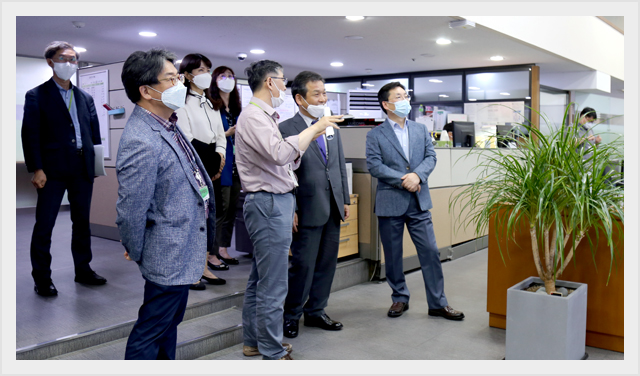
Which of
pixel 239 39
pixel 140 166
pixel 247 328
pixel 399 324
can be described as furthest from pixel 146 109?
A: pixel 239 39

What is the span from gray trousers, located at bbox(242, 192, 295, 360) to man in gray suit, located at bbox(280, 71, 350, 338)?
401 mm

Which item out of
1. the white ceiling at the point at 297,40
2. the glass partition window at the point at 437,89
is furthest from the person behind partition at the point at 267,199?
the glass partition window at the point at 437,89

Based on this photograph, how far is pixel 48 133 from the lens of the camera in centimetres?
306

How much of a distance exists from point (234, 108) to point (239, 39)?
2895mm

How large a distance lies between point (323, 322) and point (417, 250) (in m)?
0.74

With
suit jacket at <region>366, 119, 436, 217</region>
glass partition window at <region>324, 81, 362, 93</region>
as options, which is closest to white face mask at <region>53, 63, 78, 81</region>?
suit jacket at <region>366, 119, 436, 217</region>

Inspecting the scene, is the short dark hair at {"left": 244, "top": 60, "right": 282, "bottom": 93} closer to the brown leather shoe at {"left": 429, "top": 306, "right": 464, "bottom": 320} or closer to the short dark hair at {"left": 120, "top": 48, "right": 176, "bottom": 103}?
the short dark hair at {"left": 120, "top": 48, "right": 176, "bottom": 103}

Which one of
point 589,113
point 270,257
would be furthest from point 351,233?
point 589,113

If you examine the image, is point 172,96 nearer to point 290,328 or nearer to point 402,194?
point 290,328

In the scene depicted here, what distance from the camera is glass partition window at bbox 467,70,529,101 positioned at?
8562mm

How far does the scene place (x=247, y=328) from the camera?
2514 millimetres

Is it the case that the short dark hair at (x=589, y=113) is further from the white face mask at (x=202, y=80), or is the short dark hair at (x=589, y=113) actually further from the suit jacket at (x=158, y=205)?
the suit jacket at (x=158, y=205)

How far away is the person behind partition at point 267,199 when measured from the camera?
2.24 metres

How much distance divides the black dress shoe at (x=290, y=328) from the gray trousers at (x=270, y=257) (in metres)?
0.46
